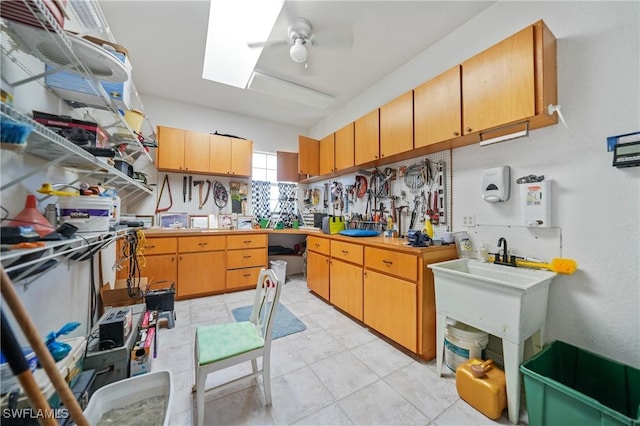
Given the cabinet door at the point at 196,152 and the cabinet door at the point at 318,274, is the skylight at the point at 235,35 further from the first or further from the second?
the cabinet door at the point at 318,274

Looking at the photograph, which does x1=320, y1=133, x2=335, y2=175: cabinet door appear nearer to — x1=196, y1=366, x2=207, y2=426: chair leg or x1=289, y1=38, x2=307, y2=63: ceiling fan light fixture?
x1=289, y1=38, x2=307, y2=63: ceiling fan light fixture

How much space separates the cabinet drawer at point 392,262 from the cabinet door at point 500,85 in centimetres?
113

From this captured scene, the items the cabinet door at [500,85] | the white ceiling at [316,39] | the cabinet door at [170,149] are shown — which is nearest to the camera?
the cabinet door at [500,85]

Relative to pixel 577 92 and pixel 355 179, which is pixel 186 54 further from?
pixel 577 92

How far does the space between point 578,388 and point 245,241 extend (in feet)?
11.6

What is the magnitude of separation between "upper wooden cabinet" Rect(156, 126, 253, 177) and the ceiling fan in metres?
1.74

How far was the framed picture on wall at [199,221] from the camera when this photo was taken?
12.0 ft

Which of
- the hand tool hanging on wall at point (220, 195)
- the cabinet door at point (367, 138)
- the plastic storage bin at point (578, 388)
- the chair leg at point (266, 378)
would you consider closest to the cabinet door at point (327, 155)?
the cabinet door at point (367, 138)

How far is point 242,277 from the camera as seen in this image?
11.5 feet

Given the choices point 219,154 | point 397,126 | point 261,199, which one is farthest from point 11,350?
point 261,199

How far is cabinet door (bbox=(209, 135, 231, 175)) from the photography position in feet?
11.9

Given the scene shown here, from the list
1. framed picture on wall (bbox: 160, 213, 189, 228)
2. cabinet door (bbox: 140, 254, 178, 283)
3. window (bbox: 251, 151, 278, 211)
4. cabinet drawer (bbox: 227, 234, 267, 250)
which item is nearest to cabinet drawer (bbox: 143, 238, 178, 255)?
cabinet door (bbox: 140, 254, 178, 283)

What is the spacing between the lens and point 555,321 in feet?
5.24

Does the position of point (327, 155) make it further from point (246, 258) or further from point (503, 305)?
point (503, 305)
